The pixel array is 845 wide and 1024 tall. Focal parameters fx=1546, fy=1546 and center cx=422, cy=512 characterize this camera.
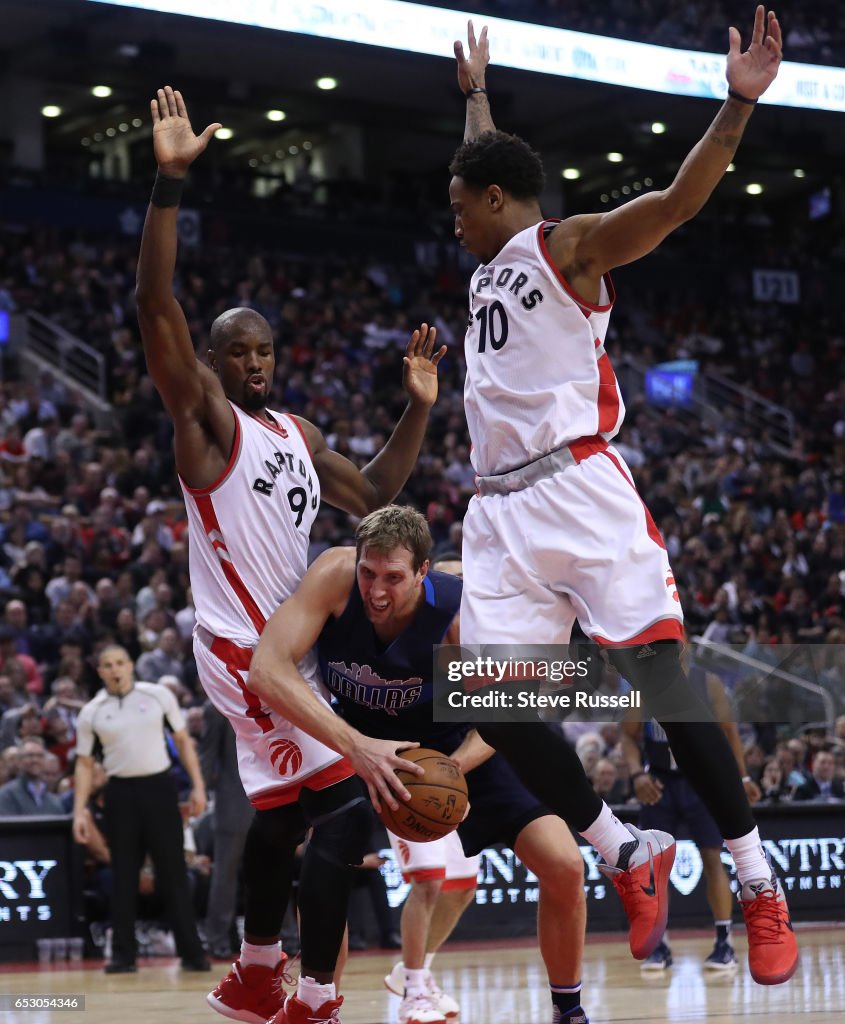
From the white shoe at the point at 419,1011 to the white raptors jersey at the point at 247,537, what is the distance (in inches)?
81.4

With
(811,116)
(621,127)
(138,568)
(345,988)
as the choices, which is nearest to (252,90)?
(621,127)

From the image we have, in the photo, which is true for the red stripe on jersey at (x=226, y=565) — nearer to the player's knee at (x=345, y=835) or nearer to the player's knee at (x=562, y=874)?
the player's knee at (x=345, y=835)

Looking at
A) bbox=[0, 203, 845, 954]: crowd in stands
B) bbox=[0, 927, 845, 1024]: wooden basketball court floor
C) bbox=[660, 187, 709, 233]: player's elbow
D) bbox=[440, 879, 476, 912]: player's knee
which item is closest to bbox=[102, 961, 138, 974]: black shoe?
bbox=[0, 927, 845, 1024]: wooden basketball court floor

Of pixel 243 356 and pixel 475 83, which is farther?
pixel 475 83

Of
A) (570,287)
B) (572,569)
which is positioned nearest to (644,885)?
(572,569)

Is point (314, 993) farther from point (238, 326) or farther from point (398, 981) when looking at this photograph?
point (398, 981)

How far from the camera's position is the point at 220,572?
17.7 ft

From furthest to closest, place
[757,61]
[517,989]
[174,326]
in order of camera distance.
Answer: [517,989]
[174,326]
[757,61]

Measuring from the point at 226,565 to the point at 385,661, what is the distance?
0.65 metres

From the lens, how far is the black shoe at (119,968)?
9352 millimetres

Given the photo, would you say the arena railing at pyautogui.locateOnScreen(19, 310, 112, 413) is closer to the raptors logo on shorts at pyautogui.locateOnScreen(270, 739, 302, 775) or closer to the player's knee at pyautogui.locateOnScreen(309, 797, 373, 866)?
the raptors logo on shorts at pyautogui.locateOnScreen(270, 739, 302, 775)

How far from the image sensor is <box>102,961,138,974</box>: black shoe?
935 cm

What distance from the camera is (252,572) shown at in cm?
537

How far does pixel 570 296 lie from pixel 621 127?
78.5 ft
